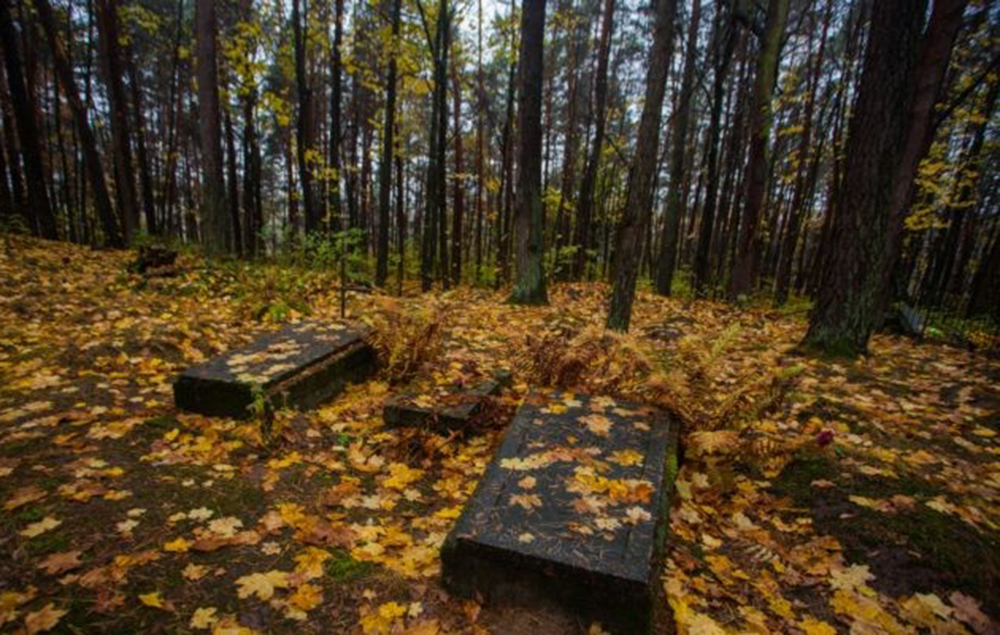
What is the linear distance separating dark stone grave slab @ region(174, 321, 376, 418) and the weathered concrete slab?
82 centimetres

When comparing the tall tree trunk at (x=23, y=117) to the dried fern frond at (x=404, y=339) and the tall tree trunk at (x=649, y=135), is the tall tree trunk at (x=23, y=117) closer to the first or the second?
the dried fern frond at (x=404, y=339)

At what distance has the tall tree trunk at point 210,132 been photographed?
27.9ft

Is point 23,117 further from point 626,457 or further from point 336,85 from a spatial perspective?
point 626,457

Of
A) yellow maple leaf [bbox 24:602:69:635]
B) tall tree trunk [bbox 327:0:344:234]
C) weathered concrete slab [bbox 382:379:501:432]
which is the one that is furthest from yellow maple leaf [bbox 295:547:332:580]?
tall tree trunk [bbox 327:0:344:234]

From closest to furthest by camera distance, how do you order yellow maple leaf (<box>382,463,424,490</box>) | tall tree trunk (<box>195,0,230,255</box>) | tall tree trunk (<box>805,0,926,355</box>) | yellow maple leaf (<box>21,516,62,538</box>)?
yellow maple leaf (<box>21,516,62,538</box>) < yellow maple leaf (<box>382,463,424,490</box>) < tall tree trunk (<box>805,0,926,355</box>) < tall tree trunk (<box>195,0,230,255</box>)

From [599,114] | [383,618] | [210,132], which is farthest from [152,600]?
[599,114]

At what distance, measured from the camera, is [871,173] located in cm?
525

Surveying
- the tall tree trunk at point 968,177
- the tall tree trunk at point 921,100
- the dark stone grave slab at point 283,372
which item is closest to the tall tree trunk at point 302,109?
the dark stone grave slab at point 283,372

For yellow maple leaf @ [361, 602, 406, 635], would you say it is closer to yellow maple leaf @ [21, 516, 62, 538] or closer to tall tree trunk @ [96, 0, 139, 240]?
yellow maple leaf @ [21, 516, 62, 538]

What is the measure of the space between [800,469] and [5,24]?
15.9 meters

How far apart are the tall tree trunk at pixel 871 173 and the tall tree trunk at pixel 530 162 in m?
4.78

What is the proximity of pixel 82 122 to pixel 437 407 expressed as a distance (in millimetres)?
11962

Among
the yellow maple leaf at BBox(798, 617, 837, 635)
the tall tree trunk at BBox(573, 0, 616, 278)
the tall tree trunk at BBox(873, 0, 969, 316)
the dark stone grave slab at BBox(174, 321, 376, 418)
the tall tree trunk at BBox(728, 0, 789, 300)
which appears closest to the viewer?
the yellow maple leaf at BBox(798, 617, 837, 635)

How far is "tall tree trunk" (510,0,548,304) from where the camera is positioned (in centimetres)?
823
